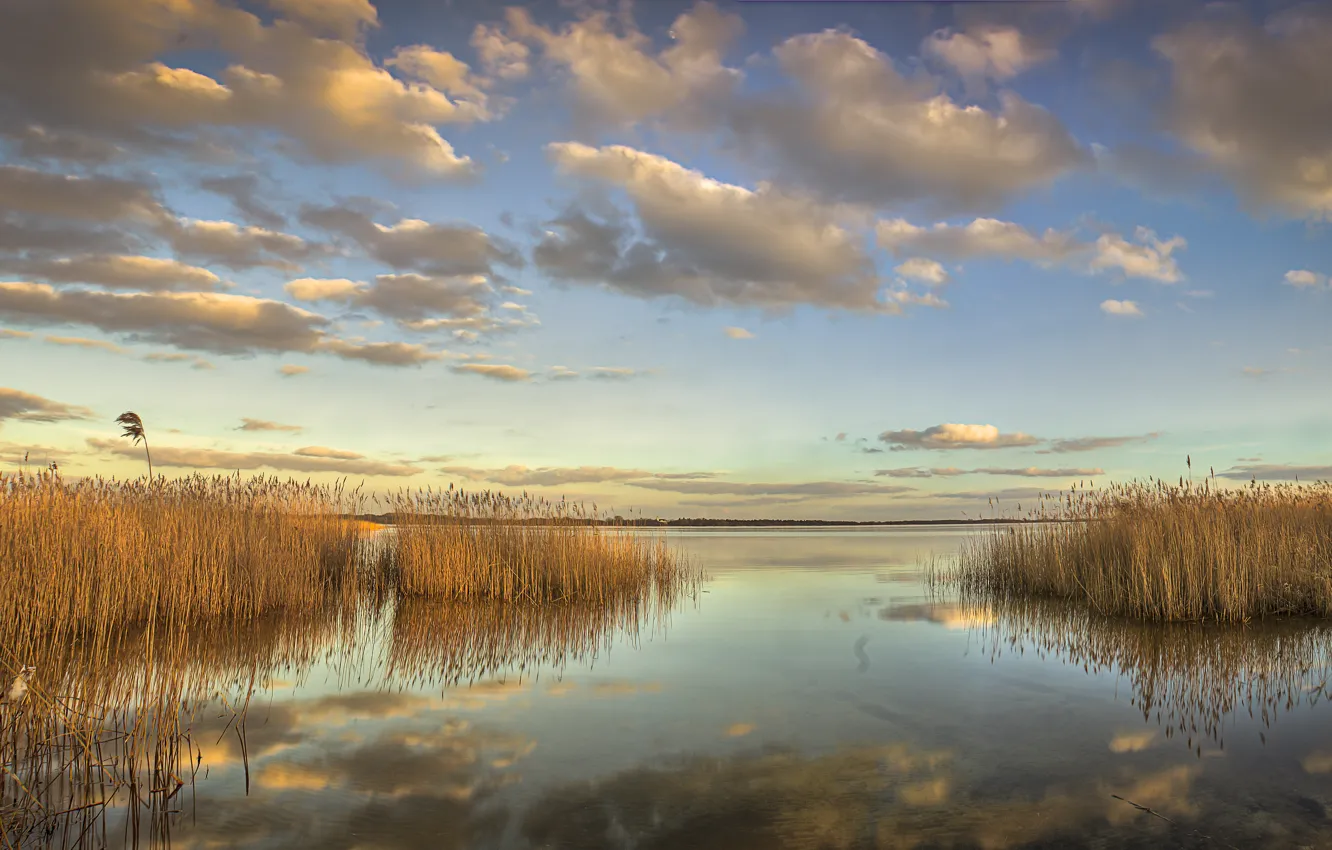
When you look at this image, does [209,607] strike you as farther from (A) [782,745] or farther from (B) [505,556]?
(A) [782,745]

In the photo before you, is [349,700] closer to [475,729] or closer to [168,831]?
[475,729]

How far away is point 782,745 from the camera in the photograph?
189 inches

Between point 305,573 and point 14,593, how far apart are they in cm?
389

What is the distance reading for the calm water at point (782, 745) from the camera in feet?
11.7

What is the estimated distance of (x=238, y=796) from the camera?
3.96m

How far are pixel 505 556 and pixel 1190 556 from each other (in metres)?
9.52

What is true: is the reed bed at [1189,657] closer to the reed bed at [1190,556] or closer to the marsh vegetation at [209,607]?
the reed bed at [1190,556]

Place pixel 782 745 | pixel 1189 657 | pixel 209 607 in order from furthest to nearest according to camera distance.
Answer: pixel 209 607
pixel 1189 657
pixel 782 745

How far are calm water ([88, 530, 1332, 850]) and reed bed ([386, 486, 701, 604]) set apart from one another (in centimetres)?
328

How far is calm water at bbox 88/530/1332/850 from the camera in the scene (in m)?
3.57

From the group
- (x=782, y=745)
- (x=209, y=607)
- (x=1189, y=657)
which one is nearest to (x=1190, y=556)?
(x=1189, y=657)

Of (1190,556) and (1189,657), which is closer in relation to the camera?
(1189,657)

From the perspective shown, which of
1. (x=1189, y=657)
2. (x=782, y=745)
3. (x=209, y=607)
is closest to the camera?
(x=782, y=745)

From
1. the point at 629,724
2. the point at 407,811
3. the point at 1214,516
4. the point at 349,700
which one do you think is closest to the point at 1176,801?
the point at 629,724
